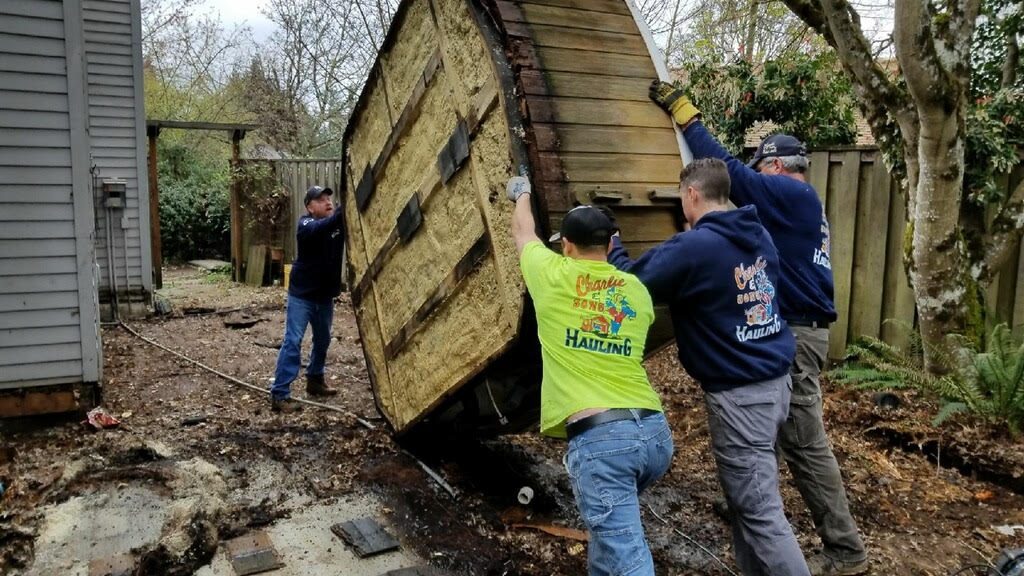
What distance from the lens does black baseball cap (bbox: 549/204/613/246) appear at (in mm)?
2695

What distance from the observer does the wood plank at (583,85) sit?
10.2 feet

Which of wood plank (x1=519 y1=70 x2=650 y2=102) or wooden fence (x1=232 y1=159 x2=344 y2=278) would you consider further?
wooden fence (x1=232 y1=159 x2=344 y2=278)

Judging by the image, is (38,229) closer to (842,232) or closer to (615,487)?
(615,487)

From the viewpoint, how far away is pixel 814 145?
756 centimetres

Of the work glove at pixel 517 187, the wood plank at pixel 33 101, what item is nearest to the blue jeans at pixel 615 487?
the work glove at pixel 517 187

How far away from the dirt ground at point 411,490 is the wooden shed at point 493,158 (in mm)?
637

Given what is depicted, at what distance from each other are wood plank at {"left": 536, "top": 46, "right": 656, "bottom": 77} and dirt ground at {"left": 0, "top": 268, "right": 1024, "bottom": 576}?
95.7 inches

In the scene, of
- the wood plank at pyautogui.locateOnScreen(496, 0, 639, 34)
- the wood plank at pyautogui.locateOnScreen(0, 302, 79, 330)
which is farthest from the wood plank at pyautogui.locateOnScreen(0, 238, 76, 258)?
the wood plank at pyautogui.locateOnScreen(496, 0, 639, 34)

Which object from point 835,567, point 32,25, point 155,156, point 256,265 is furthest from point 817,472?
point 256,265

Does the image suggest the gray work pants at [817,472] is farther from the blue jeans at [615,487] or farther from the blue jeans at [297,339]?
the blue jeans at [297,339]

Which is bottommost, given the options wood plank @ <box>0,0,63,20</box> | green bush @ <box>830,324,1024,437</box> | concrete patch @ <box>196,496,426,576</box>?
concrete patch @ <box>196,496,426,576</box>

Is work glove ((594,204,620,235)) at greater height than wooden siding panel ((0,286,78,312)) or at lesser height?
greater

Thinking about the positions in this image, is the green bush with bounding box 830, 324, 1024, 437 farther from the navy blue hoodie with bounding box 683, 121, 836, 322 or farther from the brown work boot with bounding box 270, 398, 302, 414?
the brown work boot with bounding box 270, 398, 302, 414

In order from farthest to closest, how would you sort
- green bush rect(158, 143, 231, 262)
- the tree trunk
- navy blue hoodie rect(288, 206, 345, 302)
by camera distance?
green bush rect(158, 143, 231, 262) < navy blue hoodie rect(288, 206, 345, 302) < the tree trunk
